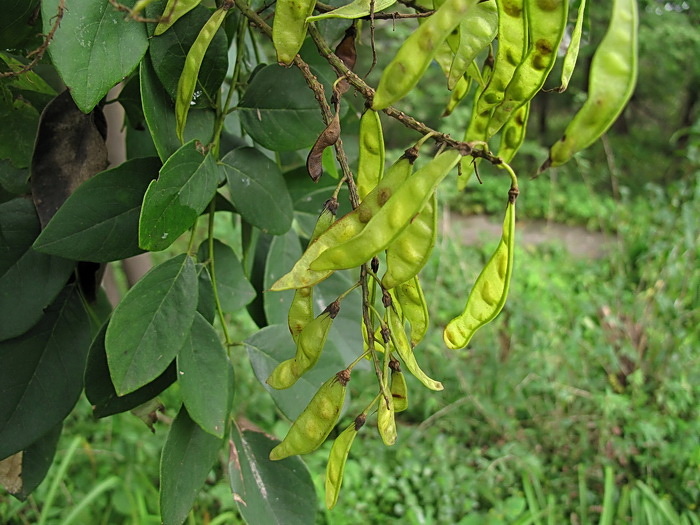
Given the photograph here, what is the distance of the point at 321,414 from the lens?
0.45 m

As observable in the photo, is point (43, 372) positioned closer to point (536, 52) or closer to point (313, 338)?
point (313, 338)

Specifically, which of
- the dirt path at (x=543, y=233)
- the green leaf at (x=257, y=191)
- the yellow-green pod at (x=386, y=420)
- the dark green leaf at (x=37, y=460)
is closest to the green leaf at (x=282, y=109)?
the green leaf at (x=257, y=191)

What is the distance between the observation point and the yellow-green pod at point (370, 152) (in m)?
0.42

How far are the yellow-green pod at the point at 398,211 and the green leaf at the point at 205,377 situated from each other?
0.23 meters

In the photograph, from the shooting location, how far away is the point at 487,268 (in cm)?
43

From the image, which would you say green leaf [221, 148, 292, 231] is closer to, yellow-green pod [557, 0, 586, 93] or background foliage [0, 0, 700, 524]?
background foliage [0, 0, 700, 524]

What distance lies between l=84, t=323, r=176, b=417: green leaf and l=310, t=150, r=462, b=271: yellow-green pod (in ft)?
0.90

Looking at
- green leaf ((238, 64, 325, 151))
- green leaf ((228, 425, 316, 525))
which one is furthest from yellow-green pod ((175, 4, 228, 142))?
green leaf ((228, 425, 316, 525))

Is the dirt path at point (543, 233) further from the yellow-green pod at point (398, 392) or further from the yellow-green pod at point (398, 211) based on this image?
the yellow-green pod at point (398, 211)

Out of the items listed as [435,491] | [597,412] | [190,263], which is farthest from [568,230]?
[190,263]

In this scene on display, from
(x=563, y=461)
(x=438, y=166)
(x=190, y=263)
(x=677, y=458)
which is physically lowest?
(x=563, y=461)

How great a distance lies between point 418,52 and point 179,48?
8.3 inches

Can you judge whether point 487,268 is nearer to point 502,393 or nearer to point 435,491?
point 435,491

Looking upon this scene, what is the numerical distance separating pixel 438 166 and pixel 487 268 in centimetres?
Result: 11
